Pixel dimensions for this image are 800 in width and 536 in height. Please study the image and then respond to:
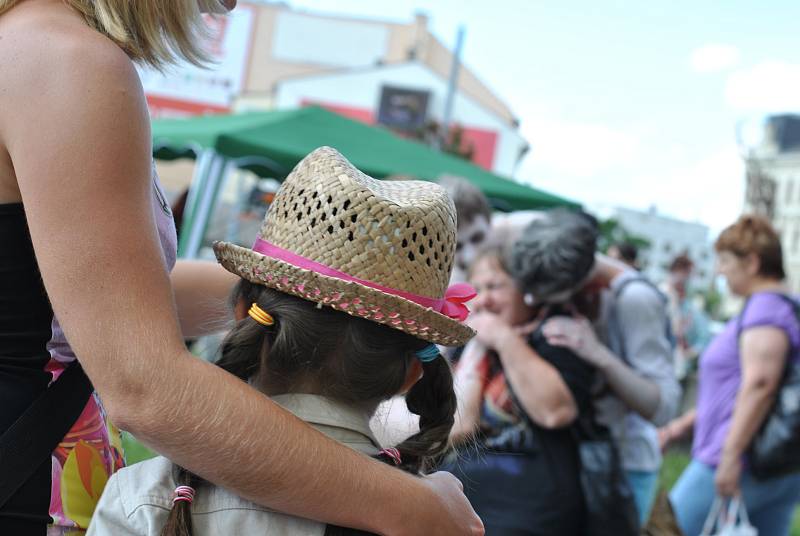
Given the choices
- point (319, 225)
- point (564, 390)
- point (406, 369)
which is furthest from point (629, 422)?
point (319, 225)

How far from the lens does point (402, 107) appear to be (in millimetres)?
35344

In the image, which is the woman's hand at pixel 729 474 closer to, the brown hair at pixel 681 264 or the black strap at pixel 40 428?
the black strap at pixel 40 428

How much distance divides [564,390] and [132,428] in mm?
1962

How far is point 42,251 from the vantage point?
3.43 feet

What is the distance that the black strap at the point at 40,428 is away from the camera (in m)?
1.16

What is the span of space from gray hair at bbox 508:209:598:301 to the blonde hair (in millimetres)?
1804

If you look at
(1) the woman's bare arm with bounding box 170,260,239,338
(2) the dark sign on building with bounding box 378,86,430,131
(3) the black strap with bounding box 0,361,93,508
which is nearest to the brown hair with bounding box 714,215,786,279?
(1) the woman's bare arm with bounding box 170,260,239,338

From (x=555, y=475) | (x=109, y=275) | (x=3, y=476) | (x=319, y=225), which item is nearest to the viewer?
(x=109, y=275)

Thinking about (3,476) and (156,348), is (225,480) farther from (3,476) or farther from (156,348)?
(3,476)

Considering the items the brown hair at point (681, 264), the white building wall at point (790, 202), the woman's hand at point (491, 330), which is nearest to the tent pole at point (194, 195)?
the woman's hand at point (491, 330)

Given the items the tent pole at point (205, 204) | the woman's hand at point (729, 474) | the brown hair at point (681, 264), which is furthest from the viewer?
the brown hair at point (681, 264)

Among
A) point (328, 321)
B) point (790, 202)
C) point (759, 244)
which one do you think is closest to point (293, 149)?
point (759, 244)

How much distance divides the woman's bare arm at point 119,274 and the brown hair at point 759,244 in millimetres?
3633

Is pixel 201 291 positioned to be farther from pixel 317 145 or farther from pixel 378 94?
pixel 378 94
